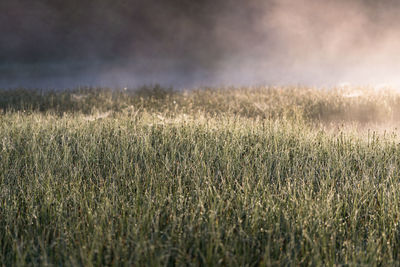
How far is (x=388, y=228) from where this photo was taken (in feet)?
9.92

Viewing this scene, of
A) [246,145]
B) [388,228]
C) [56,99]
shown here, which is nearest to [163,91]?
[56,99]

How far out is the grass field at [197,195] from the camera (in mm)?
2535

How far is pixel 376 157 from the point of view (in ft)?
15.9

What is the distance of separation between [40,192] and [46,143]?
2.22 metres

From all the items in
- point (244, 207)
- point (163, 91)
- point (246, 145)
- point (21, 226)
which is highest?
point (163, 91)

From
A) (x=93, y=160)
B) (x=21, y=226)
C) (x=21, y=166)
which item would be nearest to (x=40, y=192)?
(x=21, y=226)

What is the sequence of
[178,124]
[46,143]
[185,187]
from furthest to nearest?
[178,124], [46,143], [185,187]

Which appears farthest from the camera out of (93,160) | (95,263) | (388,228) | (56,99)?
(56,99)

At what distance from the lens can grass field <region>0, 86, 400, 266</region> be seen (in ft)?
8.32

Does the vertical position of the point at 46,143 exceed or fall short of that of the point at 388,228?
it exceeds it

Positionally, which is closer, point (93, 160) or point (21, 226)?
point (21, 226)

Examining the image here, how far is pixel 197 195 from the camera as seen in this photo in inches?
134

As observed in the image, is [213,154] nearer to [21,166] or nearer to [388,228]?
[388,228]

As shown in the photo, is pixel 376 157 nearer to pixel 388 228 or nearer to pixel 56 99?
pixel 388 228
